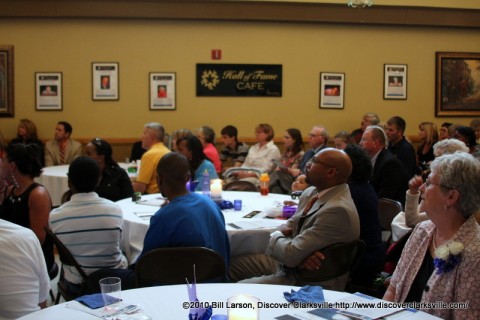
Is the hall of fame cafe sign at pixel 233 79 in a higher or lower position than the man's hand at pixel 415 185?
higher

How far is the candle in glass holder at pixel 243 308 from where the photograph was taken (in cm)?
166

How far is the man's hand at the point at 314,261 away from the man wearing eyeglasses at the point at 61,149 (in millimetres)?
6683

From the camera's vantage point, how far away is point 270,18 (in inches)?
371

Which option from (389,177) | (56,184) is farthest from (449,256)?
(56,184)

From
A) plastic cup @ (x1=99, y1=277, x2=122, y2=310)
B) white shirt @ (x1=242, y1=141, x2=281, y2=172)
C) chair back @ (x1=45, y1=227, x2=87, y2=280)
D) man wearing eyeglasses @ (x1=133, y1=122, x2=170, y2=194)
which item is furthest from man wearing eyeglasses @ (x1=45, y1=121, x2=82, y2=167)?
plastic cup @ (x1=99, y1=277, x2=122, y2=310)

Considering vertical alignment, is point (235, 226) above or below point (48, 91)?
below

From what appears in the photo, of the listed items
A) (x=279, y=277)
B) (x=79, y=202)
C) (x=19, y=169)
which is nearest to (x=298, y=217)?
(x=279, y=277)

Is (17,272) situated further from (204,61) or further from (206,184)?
(204,61)

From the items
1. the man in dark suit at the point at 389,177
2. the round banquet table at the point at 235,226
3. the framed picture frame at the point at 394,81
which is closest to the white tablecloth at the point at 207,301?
the round banquet table at the point at 235,226

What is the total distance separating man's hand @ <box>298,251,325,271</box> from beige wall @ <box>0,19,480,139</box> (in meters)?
6.77

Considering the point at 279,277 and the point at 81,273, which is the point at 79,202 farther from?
the point at 279,277

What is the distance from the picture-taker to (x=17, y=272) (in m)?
2.15

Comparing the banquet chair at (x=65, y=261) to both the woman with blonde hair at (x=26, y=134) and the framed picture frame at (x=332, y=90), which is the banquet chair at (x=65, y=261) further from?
the framed picture frame at (x=332, y=90)

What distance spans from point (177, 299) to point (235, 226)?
68.5 inches
